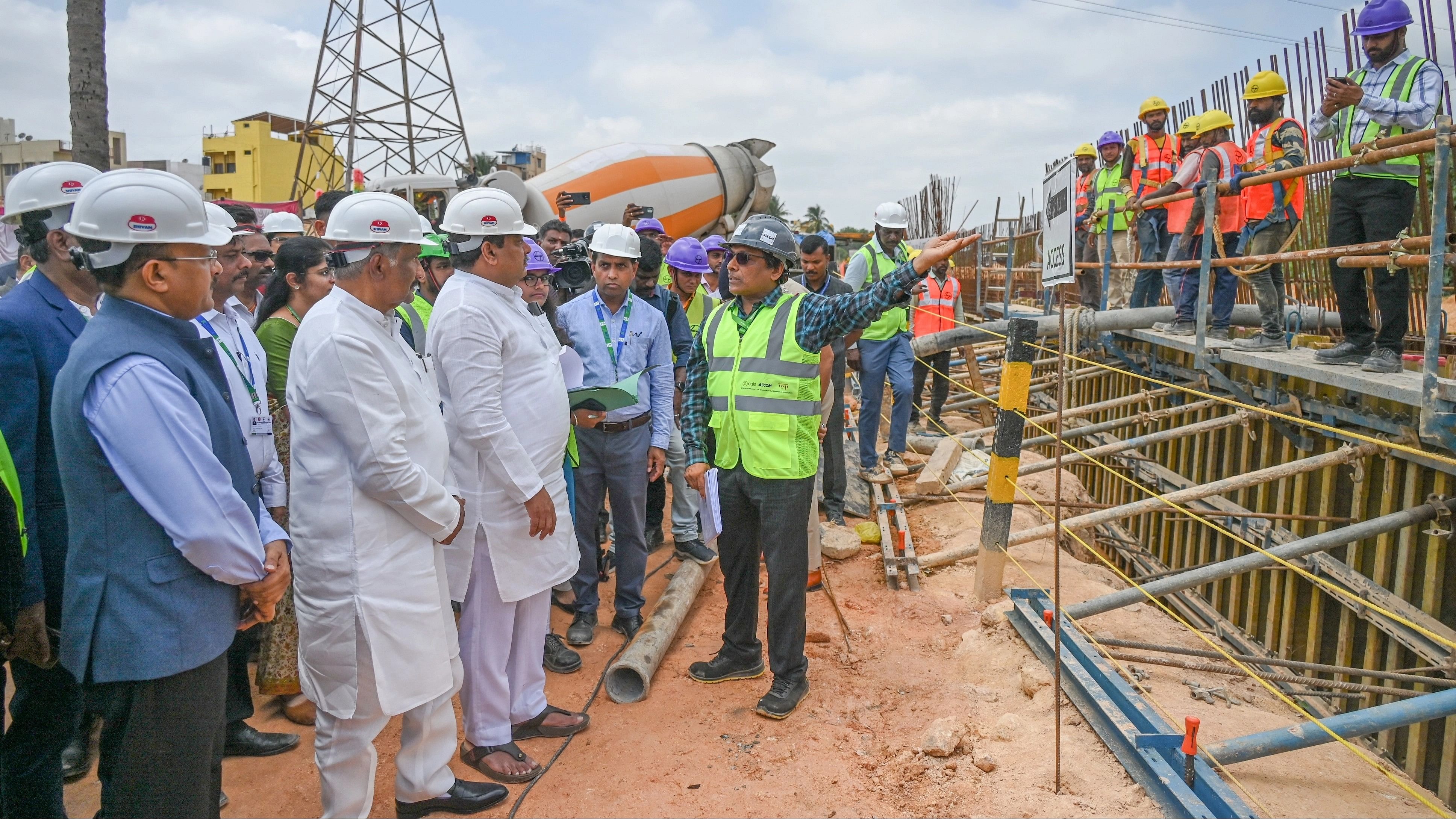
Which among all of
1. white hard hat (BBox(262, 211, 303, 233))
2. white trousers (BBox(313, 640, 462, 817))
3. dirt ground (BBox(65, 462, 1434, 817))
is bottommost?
dirt ground (BBox(65, 462, 1434, 817))

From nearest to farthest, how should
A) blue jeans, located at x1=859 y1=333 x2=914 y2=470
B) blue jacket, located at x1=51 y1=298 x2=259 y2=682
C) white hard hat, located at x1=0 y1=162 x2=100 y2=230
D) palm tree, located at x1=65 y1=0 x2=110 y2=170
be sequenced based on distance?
1. blue jacket, located at x1=51 y1=298 x2=259 y2=682
2. white hard hat, located at x1=0 y1=162 x2=100 y2=230
3. palm tree, located at x1=65 y1=0 x2=110 y2=170
4. blue jeans, located at x1=859 y1=333 x2=914 y2=470

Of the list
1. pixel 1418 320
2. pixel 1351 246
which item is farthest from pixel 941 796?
pixel 1418 320

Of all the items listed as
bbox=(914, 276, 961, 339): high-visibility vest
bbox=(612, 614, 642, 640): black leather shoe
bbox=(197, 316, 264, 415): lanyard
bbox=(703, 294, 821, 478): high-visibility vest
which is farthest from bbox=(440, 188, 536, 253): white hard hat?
bbox=(914, 276, 961, 339): high-visibility vest

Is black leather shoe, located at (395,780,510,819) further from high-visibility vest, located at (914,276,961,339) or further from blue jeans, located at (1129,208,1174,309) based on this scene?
blue jeans, located at (1129,208,1174,309)

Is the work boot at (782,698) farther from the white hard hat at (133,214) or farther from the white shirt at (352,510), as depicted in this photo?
the white hard hat at (133,214)

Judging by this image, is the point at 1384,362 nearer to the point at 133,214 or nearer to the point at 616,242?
the point at 616,242

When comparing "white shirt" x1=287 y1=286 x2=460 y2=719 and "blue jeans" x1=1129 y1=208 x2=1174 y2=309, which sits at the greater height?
"blue jeans" x1=1129 y1=208 x2=1174 y2=309

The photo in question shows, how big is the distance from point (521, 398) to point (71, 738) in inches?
69.8

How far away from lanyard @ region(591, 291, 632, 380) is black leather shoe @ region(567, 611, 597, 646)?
4.14 feet

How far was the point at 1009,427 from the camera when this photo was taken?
4562 mm

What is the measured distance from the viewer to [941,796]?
3.04 meters

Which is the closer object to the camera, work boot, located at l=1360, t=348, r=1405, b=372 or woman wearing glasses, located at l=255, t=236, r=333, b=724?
woman wearing glasses, located at l=255, t=236, r=333, b=724

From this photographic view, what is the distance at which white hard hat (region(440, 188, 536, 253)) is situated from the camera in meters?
3.29

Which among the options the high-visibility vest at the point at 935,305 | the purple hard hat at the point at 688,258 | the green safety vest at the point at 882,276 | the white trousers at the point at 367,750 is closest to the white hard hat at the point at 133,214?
the white trousers at the point at 367,750
